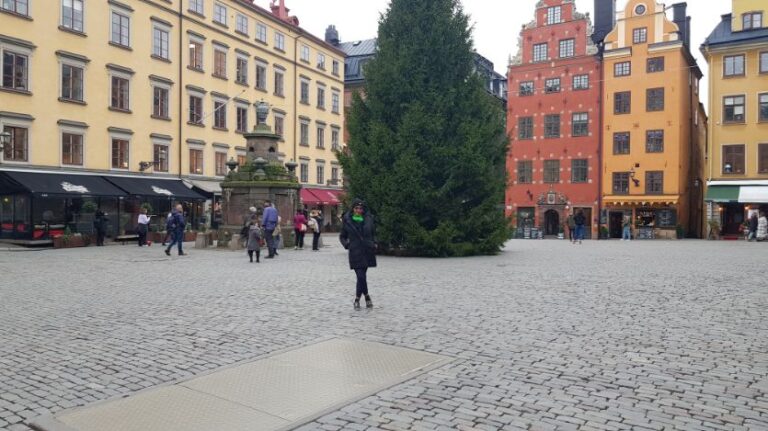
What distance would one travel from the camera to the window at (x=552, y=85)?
49312 mm

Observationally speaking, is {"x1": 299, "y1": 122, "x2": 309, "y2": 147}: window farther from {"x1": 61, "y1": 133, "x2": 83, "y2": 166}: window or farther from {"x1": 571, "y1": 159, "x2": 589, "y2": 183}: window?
{"x1": 571, "y1": 159, "x2": 589, "y2": 183}: window

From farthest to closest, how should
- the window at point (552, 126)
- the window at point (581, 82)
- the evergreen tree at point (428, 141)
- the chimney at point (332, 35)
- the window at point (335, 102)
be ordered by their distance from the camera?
the chimney at point (332, 35)
the window at point (335, 102)
the window at point (552, 126)
the window at point (581, 82)
the evergreen tree at point (428, 141)

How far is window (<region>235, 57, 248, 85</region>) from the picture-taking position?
43.2 meters

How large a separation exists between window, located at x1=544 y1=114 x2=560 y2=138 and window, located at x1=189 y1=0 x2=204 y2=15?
27.2 m

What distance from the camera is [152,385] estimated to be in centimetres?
555

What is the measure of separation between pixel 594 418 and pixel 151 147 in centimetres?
3550

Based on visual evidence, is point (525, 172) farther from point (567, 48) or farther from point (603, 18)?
point (603, 18)

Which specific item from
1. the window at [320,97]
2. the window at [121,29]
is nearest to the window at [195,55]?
the window at [121,29]

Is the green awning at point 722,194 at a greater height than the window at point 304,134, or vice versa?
the window at point 304,134

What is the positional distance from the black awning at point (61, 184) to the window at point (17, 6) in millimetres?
7507

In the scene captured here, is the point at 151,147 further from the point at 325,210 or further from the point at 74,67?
the point at 325,210

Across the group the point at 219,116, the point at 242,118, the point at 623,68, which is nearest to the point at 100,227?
the point at 219,116

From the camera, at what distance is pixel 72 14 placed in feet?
103

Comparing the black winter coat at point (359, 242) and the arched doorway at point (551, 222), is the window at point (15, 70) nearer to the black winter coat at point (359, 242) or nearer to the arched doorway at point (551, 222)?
the black winter coat at point (359, 242)
